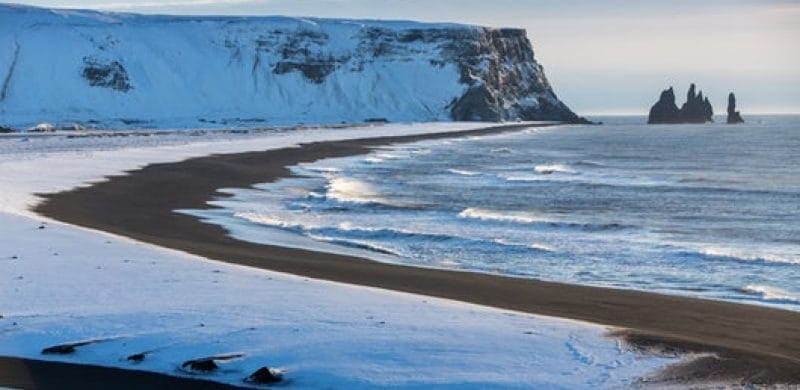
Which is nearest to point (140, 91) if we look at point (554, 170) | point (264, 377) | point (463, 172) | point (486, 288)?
point (554, 170)

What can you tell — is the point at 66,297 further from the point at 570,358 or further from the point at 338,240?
the point at 338,240

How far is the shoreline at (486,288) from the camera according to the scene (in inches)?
439

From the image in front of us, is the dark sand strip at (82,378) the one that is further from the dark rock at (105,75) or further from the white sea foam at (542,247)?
the dark rock at (105,75)

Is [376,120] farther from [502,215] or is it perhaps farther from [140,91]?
[502,215]

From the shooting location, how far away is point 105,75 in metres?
184

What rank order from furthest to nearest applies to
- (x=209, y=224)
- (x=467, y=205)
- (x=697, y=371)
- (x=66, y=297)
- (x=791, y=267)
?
1. (x=467, y=205)
2. (x=209, y=224)
3. (x=791, y=267)
4. (x=66, y=297)
5. (x=697, y=371)

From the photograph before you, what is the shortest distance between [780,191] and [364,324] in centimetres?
2920

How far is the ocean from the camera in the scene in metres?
17.5

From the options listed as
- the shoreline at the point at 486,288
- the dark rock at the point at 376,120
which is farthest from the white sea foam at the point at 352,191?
the dark rock at the point at 376,120

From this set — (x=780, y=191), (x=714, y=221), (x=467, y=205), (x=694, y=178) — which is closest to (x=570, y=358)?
(x=714, y=221)

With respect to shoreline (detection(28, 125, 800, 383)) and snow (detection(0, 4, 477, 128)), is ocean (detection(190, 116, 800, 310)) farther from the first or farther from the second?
snow (detection(0, 4, 477, 128))

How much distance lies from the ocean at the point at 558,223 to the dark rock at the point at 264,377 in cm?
749

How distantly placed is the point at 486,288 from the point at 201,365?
19.8ft

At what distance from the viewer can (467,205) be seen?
99.1ft
